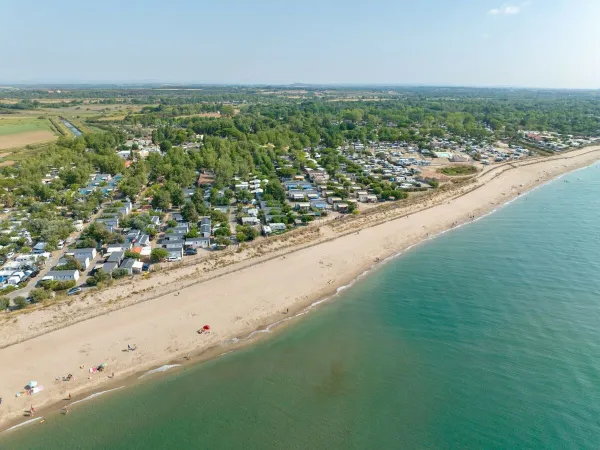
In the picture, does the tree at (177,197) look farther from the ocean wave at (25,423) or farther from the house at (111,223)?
the ocean wave at (25,423)

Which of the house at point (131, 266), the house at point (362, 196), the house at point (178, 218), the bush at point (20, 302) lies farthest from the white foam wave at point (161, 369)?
the house at point (362, 196)

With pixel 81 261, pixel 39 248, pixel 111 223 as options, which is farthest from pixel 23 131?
pixel 81 261

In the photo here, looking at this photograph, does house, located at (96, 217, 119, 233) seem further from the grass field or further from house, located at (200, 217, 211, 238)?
the grass field

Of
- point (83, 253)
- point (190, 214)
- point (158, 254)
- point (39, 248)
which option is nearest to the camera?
point (158, 254)

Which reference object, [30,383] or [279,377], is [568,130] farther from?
[30,383]

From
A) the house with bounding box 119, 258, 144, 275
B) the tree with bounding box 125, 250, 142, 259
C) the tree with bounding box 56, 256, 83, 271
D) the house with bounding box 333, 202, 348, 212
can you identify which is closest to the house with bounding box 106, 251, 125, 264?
the tree with bounding box 125, 250, 142, 259

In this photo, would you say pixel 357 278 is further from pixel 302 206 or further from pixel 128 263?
pixel 128 263
